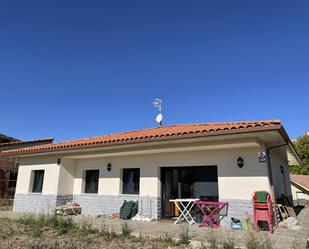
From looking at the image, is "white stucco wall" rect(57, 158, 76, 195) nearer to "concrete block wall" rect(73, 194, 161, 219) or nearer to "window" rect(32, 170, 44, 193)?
"concrete block wall" rect(73, 194, 161, 219)

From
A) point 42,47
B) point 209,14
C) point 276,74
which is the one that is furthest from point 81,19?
point 276,74

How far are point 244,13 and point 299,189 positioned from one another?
17677 mm

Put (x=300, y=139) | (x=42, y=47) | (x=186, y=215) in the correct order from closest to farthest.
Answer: (x=186, y=215) → (x=42, y=47) → (x=300, y=139)

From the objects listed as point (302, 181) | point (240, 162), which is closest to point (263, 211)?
point (240, 162)

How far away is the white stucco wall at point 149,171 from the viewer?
8766 millimetres

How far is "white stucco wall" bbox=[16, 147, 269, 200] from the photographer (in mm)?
8766

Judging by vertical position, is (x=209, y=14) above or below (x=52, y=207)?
above

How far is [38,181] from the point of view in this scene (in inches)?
575

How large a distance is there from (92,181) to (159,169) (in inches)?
170

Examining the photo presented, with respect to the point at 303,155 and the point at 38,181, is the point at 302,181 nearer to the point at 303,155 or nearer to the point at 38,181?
the point at 303,155

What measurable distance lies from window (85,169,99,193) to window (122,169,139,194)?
1829mm

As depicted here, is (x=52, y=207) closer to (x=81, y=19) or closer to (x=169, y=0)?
(x=81, y=19)

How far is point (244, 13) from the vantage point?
10281mm

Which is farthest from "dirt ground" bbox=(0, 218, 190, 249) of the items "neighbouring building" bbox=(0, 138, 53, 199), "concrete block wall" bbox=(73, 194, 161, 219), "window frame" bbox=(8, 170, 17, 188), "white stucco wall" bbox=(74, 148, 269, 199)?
"window frame" bbox=(8, 170, 17, 188)
